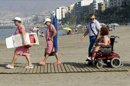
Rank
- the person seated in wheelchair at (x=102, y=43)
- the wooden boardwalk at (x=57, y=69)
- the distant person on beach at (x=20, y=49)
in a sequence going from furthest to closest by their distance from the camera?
the distant person on beach at (x=20, y=49)
the person seated in wheelchair at (x=102, y=43)
the wooden boardwalk at (x=57, y=69)

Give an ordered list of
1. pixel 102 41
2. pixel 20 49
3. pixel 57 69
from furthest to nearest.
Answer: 1. pixel 20 49
2. pixel 102 41
3. pixel 57 69

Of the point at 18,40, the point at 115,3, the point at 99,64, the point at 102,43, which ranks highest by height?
the point at 18,40

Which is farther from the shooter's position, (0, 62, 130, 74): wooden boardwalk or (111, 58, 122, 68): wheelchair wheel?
(111, 58, 122, 68): wheelchair wheel

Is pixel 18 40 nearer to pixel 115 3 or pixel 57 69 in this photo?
pixel 57 69

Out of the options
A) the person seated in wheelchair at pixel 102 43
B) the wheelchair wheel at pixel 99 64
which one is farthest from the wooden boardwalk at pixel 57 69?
the person seated in wheelchair at pixel 102 43

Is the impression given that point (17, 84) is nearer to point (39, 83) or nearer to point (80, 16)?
point (39, 83)

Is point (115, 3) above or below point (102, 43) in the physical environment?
below

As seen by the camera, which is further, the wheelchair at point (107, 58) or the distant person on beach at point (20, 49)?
the distant person on beach at point (20, 49)

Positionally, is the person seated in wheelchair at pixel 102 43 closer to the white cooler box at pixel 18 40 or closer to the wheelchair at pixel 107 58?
the wheelchair at pixel 107 58

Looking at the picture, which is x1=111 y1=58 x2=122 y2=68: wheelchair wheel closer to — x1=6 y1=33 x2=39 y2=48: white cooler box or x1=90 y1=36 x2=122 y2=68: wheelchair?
x1=90 y1=36 x2=122 y2=68: wheelchair

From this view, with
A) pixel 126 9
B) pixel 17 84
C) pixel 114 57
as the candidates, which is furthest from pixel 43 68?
pixel 126 9

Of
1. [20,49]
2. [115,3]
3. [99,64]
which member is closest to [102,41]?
[99,64]

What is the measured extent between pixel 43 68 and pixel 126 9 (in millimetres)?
137450

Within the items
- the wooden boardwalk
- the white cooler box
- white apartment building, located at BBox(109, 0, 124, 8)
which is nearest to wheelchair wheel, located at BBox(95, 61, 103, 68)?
the wooden boardwalk
